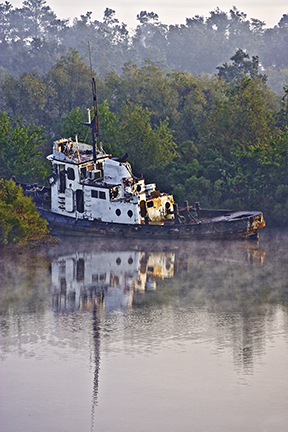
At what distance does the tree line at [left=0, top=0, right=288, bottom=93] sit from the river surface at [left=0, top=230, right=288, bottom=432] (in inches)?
4037

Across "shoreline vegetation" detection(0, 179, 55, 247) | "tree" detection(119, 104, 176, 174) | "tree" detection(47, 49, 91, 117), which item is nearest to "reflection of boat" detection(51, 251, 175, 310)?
"shoreline vegetation" detection(0, 179, 55, 247)

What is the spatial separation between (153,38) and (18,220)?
128124 mm

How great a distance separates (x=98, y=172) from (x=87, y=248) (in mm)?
4864

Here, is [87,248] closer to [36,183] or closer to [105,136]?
[36,183]

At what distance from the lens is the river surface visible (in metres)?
23.3

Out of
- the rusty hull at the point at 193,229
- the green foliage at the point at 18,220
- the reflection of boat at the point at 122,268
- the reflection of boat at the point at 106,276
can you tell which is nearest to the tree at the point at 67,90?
the rusty hull at the point at 193,229

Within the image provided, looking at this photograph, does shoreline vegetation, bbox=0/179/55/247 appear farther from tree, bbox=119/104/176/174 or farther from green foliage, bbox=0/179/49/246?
tree, bbox=119/104/176/174

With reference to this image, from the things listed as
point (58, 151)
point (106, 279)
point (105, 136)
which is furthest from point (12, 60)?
point (106, 279)

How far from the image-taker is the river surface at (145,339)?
76.4 ft

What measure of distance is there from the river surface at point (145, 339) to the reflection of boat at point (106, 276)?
0.09 metres

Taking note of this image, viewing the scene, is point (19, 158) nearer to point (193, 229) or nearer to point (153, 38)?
point (193, 229)

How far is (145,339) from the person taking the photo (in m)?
29.6

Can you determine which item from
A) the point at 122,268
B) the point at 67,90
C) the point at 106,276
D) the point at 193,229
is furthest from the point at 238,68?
the point at 106,276

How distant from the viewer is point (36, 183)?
51.4 meters
